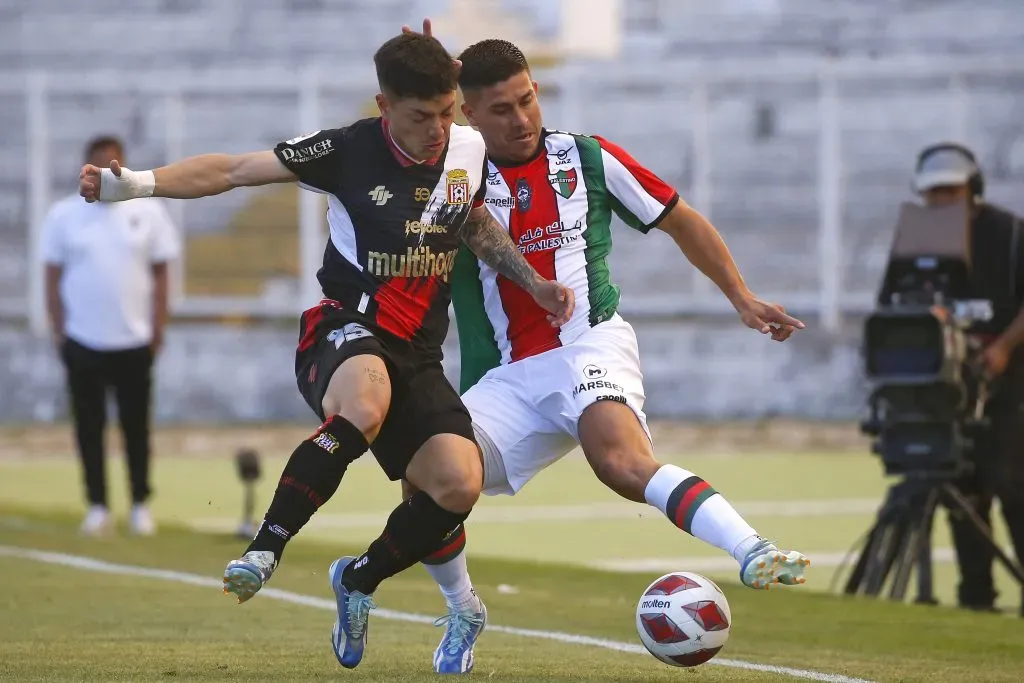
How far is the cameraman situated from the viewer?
8.99 m

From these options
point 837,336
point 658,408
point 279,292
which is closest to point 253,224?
point 279,292

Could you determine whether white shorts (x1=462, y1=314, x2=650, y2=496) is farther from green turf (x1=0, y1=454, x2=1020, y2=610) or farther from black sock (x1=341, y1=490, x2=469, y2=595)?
green turf (x1=0, y1=454, x2=1020, y2=610)

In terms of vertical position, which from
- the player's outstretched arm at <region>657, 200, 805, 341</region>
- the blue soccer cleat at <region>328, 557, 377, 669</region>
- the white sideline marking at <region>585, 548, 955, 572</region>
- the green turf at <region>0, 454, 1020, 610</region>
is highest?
the player's outstretched arm at <region>657, 200, 805, 341</region>

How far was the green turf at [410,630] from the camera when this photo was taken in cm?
574

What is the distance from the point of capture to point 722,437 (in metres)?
17.5

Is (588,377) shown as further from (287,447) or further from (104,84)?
(104,84)

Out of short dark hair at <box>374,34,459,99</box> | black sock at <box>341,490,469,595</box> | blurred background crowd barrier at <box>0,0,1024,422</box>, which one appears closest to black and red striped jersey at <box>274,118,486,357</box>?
short dark hair at <box>374,34,459,99</box>

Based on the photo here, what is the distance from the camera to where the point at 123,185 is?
5.50 m

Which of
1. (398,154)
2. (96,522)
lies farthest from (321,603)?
(96,522)

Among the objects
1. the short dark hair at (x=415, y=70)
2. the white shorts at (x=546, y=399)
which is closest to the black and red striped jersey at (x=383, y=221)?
the short dark hair at (x=415, y=70)

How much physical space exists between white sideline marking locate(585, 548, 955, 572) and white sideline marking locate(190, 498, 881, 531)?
1.64 meters

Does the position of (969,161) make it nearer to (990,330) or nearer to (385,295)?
(990,330)

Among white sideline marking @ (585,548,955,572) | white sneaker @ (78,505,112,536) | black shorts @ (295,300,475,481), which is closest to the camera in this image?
black shorts @ (295,300,475,481)

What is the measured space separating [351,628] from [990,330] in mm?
4615
